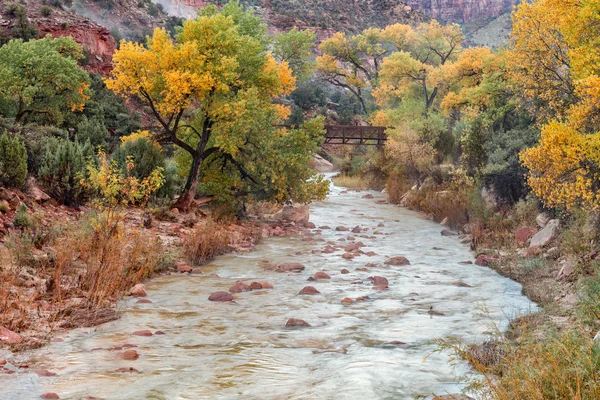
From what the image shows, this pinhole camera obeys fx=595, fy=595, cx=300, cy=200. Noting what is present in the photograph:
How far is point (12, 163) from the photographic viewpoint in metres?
13.8

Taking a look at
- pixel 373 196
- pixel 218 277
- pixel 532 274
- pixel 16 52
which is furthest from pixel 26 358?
pixel 373 196

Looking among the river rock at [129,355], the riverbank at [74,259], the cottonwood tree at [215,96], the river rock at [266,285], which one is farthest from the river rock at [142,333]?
the cottonwood tree at [215,96]

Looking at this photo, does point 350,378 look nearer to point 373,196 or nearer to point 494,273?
point 494,273

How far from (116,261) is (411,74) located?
3426 cm

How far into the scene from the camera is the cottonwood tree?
55.6 ft

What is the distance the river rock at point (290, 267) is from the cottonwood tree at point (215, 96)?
503 cm

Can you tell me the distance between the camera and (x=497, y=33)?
125 m

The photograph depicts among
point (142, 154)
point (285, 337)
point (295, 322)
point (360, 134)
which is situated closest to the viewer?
point (285, 337)

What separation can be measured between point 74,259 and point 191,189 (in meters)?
7.88

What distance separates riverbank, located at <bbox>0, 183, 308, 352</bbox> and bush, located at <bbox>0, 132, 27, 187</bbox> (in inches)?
13.5

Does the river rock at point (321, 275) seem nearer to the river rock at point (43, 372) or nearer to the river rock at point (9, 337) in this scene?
the river rock at point (9, 337)

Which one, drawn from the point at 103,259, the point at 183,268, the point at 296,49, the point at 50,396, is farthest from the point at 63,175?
the point at 296,49

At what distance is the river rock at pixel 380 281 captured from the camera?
12.1 m

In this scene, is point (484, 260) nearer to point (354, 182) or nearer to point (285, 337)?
point (285, 337)
